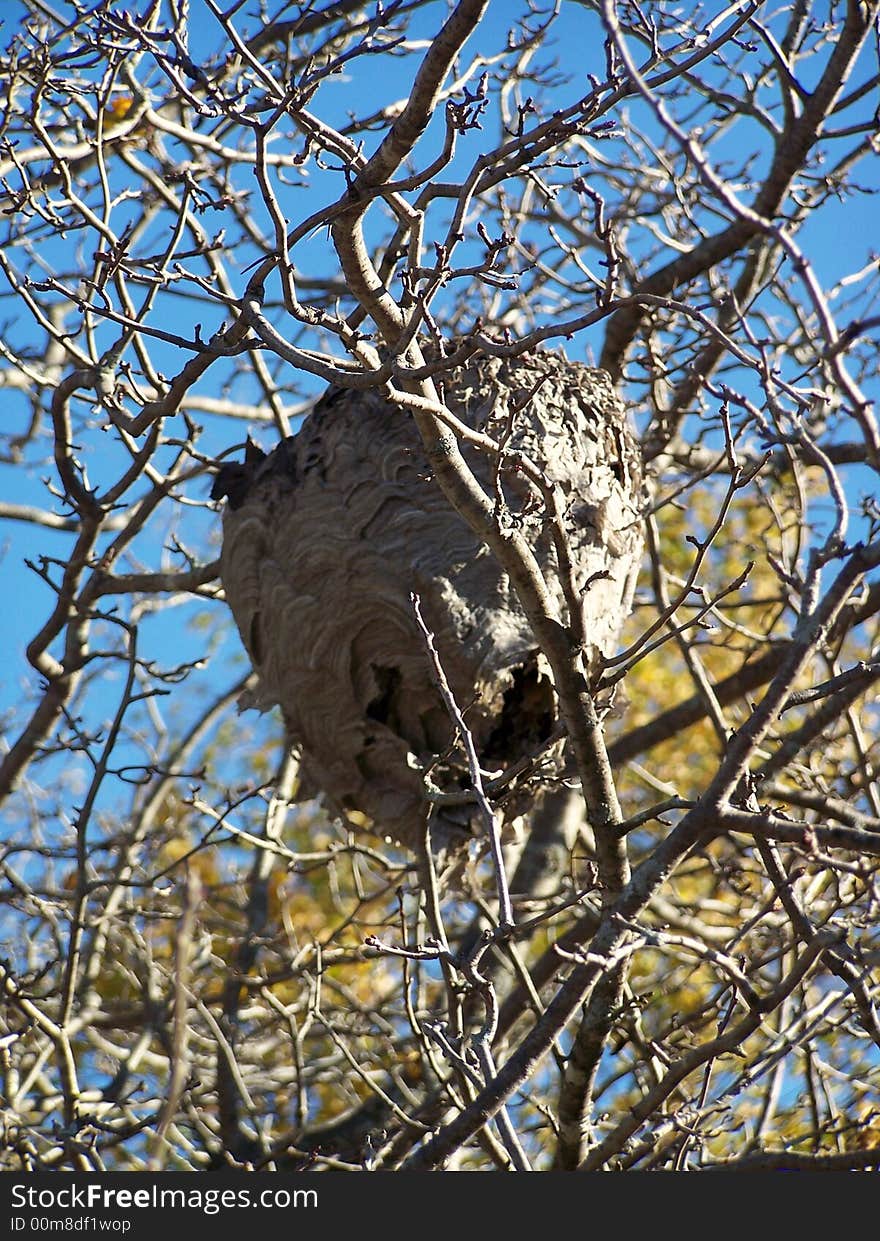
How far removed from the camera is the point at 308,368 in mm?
2689

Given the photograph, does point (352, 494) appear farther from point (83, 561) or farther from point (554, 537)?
point (554, 537)

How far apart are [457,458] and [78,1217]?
2102 mm

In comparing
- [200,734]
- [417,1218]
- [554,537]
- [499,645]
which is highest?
[200,734]

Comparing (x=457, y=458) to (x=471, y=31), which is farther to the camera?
(x=457, y=458)

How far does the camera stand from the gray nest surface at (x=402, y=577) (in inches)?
172

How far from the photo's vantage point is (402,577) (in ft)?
14.8

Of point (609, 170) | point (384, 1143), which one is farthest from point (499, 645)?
point (609, 170)

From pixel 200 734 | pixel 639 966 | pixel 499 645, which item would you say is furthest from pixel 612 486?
pixel 639 966

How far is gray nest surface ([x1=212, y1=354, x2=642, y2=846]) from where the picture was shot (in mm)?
4359

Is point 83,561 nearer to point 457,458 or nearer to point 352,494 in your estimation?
point 352,494

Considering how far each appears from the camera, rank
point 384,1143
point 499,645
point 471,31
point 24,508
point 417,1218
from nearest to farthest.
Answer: point 471,31, point 417,1218, point 384,1143, point 499,645, point 24,508

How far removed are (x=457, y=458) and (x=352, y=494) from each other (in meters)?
1.75

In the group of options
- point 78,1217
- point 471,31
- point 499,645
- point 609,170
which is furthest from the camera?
point 609,170

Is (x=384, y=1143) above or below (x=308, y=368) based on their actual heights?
below
